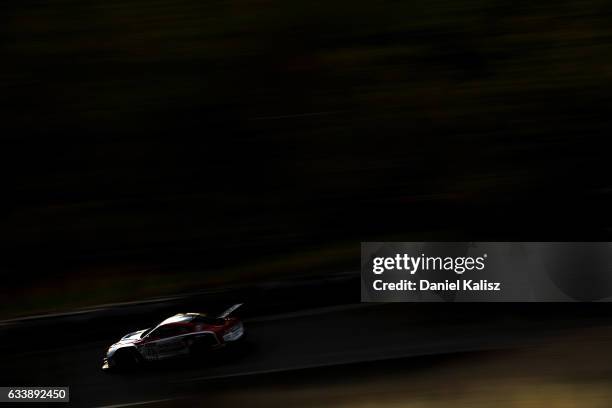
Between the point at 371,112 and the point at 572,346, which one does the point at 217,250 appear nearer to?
the point at 371,112

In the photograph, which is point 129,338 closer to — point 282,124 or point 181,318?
point 181,318

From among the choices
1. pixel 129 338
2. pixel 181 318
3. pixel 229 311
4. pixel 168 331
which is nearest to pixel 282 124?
pixel 229 311

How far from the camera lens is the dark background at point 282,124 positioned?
6.25 metres

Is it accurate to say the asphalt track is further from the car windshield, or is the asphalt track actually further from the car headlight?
the car windshield

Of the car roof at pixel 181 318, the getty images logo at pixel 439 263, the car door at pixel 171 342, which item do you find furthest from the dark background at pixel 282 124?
the car door at pixel 171 342

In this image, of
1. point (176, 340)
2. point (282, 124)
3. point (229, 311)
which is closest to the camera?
point (176, 340)

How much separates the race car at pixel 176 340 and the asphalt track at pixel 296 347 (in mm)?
73

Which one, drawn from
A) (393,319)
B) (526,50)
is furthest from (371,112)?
(393,319)

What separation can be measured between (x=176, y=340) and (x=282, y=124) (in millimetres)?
2360

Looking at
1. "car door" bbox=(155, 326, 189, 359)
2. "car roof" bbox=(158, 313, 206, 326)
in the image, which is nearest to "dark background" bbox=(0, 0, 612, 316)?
"car roof" bbox=(158, 313, 206, 326)

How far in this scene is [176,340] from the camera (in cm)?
508

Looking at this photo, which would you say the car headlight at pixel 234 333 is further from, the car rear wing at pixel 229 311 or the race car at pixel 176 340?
the car rear wing at pixel 229 311

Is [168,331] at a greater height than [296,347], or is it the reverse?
[168,331]

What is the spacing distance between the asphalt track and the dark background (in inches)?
38.0
